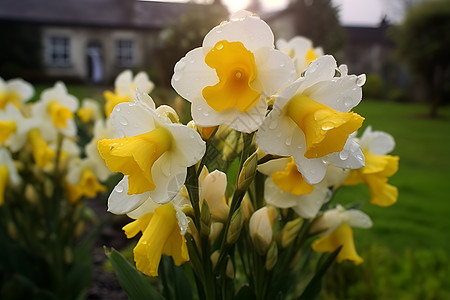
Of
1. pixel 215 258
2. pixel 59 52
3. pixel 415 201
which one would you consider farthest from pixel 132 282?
pixel 59 52

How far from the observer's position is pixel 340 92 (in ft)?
1.74

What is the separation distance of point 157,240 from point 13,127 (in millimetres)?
874

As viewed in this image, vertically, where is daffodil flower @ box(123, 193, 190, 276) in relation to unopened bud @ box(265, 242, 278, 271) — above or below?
above

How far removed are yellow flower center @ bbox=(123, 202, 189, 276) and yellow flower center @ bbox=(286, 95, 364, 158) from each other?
0.23m

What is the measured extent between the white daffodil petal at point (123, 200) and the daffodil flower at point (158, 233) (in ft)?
0.20

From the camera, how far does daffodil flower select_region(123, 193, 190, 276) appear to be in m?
0.58

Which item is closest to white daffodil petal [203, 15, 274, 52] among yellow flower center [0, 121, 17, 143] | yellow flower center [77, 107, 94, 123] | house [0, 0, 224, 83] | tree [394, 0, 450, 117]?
yellow flower center [0, 121, 17, 143]

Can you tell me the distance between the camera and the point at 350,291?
167 centimetres

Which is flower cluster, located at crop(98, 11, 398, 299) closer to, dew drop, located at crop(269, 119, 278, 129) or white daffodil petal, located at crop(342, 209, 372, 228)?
dew drop, located at crop(269, 119, 278, 129)

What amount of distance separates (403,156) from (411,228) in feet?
9.95

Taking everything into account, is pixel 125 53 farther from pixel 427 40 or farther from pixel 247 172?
pixel 247 172

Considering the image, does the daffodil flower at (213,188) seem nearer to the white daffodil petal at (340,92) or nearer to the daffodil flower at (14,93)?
the white daffodil petal at (340,92)

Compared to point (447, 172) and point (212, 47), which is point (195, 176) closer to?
point (212, 47)

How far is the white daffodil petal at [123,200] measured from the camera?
0.55 meters
